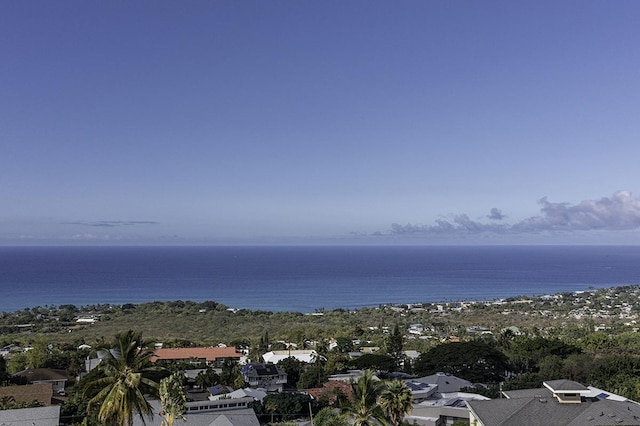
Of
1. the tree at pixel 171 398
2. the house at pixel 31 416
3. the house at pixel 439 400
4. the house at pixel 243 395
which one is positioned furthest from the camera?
the house at pixel 243 395

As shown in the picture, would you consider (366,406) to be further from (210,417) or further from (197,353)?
(197,353)

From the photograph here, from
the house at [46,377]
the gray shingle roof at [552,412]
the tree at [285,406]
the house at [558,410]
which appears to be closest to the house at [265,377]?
the tree at [285,406]

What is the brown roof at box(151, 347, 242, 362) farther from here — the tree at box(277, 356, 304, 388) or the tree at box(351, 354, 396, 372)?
the tree at box(351, 354, 396, 372)

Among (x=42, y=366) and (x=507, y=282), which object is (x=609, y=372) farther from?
(x=507, y=282)

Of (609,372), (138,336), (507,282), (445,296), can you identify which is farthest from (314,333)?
(507,282)

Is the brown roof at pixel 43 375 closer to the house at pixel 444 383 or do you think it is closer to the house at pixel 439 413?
the house at pixel 444 383

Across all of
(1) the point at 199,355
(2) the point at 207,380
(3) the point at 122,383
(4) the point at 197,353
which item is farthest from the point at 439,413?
(4) the point at 197,353

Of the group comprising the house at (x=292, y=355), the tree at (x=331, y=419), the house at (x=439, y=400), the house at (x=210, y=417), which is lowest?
the house at (x=292, y=355)
